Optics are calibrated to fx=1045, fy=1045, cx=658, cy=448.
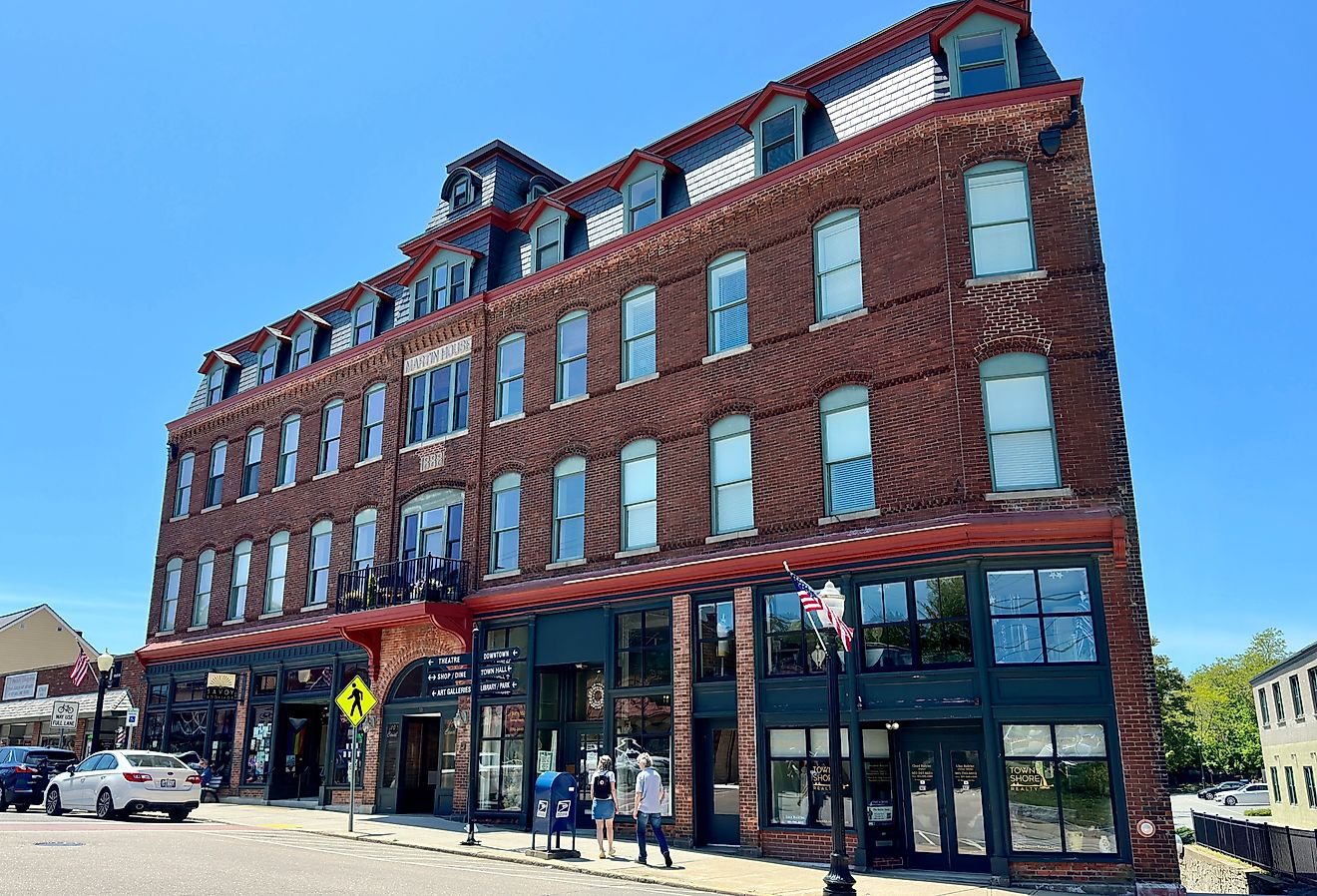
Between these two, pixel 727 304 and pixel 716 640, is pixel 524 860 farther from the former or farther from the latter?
pixel 727 304

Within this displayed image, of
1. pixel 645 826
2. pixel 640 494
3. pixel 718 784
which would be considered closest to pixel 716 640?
pixel 718 784

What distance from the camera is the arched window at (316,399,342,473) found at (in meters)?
28.7

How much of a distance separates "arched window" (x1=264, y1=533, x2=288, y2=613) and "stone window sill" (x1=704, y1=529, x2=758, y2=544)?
14.6m

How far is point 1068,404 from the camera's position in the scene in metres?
16.2

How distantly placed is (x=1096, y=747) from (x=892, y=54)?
41.7 ft

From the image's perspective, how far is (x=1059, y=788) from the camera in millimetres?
14742

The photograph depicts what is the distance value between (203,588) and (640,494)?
17.6m

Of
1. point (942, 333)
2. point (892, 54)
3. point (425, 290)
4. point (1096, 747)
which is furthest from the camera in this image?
point (425, 290)

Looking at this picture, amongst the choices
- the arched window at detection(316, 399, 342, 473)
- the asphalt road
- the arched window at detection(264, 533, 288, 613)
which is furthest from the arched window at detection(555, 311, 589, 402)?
the arched window at detection(264, 533, 288, 613)

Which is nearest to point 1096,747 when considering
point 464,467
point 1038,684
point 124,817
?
point 1038,684

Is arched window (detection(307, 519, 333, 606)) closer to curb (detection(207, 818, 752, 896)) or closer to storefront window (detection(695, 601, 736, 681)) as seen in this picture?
curb (detection(207, 818, 752, 896))

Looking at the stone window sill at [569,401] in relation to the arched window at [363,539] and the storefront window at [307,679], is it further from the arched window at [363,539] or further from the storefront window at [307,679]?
the storefront window at [307,679]

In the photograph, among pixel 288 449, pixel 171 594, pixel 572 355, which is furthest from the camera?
pixel 171 594

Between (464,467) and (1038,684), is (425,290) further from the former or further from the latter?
(1038,684)
